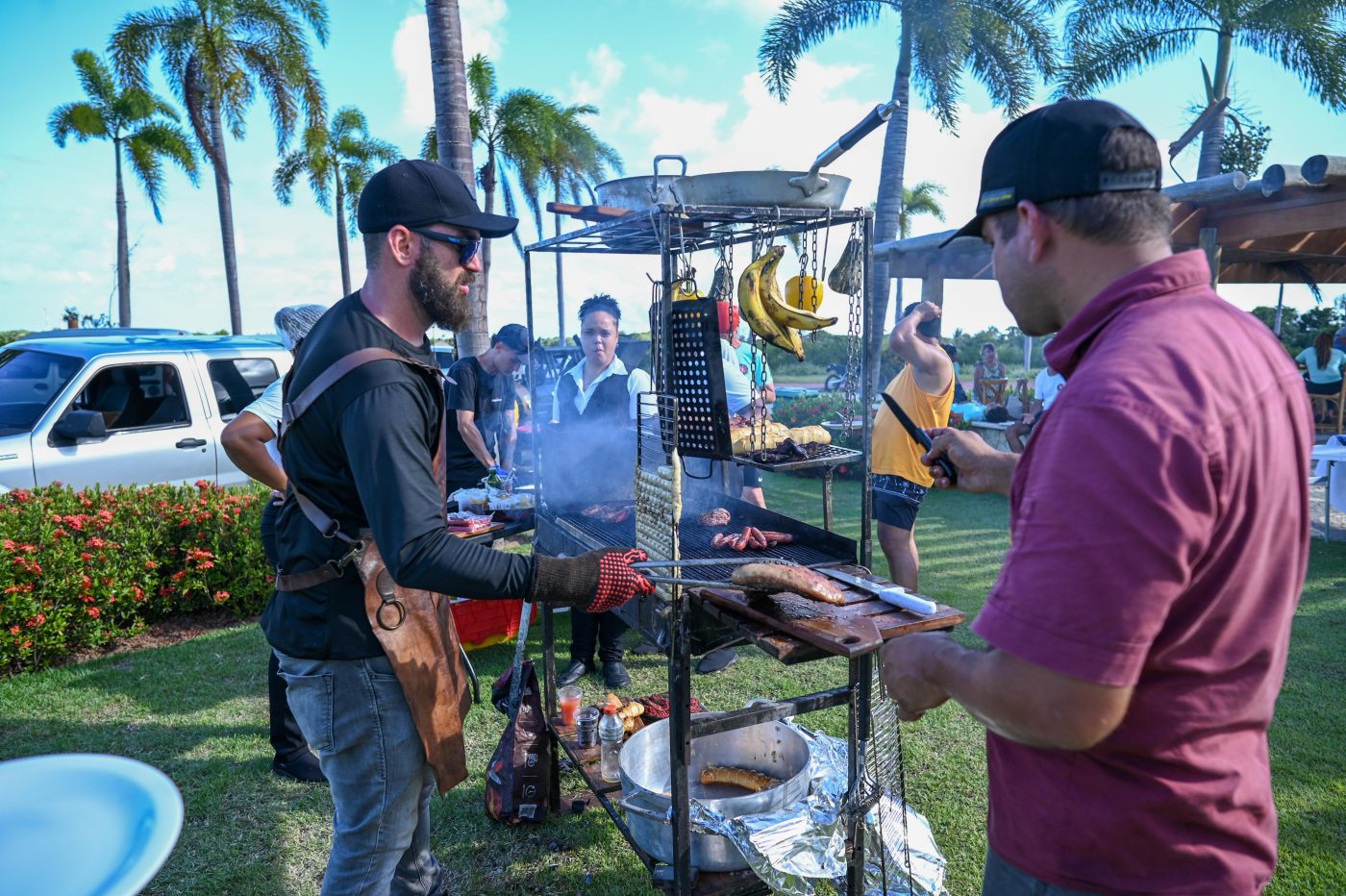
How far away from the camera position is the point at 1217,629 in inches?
44.8

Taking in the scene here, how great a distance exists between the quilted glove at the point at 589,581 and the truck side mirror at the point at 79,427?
6.08 metres

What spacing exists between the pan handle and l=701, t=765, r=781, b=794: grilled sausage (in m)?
2.51

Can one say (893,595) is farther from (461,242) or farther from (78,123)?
(78,123)

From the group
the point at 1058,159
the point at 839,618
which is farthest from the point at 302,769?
the point at 1058,159

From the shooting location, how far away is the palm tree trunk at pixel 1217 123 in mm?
15781

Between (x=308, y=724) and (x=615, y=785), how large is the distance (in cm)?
160

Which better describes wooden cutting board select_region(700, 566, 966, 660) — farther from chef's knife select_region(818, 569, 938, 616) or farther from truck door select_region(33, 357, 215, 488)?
truck door select_region(33, 357, 215, 488)

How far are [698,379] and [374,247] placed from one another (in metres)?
1.31

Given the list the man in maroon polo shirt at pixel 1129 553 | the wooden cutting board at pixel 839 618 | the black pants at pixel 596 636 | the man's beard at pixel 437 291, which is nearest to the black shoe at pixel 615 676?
the black pants at pixel 596 636

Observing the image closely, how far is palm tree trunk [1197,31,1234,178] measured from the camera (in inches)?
621

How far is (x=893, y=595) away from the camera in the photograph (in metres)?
2.40

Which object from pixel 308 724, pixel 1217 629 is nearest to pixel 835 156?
pixel 1217 629

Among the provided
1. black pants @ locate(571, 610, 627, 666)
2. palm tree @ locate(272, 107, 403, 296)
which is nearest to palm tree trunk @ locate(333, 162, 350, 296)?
palm tree @ locate(272, 107, 403, 296)

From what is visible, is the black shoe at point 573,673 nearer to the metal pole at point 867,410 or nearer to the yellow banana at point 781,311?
the metal pole at point 867,410
